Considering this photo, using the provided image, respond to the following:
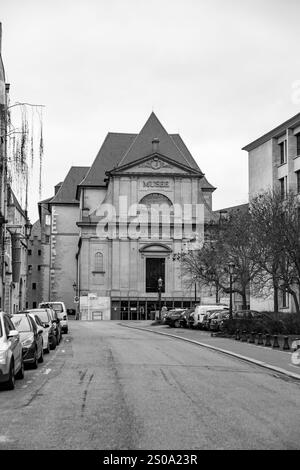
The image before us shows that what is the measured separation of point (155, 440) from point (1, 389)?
22.2 feet

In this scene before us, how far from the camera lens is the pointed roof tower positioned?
3932 inches

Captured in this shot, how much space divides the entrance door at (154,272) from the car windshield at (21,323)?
74985 mm

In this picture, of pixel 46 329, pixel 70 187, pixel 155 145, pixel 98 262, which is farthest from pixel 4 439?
pixel 70 187

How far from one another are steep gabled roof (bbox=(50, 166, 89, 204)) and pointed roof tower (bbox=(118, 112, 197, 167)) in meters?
17.8

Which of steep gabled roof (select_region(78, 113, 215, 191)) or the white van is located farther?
steep gabled roof (select_region(78, 113, 215, 191))

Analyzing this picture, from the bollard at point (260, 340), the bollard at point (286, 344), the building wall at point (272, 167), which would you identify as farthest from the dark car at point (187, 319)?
the bollard at point (286, 344)

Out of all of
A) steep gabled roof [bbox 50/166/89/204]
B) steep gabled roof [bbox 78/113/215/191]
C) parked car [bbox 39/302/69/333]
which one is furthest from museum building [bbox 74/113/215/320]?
parked car [bbox 39/302/69/333]

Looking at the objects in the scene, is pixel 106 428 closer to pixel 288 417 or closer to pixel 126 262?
pixel 288 417

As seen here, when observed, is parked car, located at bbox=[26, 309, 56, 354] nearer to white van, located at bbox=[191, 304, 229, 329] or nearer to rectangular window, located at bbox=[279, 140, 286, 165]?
white van, located at bbox=[191, 304, 229, 329]

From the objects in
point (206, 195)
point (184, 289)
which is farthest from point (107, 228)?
point (206, 195)

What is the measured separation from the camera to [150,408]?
1253 cm

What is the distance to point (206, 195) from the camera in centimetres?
11431

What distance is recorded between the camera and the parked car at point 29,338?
66.5 feet

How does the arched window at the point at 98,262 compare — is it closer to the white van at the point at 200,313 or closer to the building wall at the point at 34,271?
the building wall at the point at 34,271
